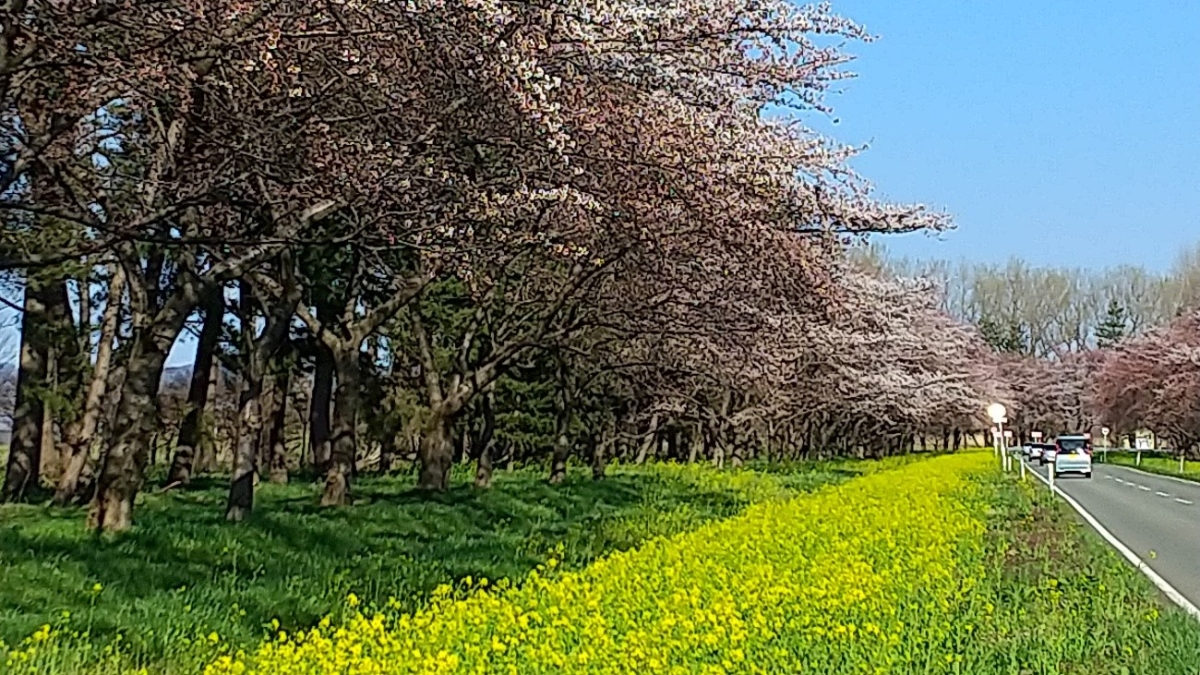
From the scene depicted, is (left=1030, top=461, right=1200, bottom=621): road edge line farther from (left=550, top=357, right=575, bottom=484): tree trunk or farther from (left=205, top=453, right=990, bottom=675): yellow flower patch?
(left=550, top=357, right=575, bottom=484): tree trunk

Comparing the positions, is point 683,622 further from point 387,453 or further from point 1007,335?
point 1007,335

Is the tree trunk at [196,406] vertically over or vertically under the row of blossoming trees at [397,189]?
under

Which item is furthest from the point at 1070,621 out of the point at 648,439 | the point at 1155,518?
the point at 648,439

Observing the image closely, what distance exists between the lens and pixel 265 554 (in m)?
13.0

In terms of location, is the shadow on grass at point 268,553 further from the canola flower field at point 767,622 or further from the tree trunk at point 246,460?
the canola flower field at point 767,622

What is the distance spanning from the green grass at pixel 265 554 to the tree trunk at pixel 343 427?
0.61m

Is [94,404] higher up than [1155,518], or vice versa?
[94,404]

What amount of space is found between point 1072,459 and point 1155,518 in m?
25.8

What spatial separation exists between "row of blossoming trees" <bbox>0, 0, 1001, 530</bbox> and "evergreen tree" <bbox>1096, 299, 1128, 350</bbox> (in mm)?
83777

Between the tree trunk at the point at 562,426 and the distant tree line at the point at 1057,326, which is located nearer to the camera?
the tree trunk at the point at 562,426

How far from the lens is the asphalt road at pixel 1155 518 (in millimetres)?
15575

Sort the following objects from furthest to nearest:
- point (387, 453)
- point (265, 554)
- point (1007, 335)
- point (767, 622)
Answer: point (1007, 335), point (387, 453), point (265, 554), point (767, 622)

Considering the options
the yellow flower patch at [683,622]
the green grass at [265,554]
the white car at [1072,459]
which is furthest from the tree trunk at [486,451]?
the white car at [1072,459]

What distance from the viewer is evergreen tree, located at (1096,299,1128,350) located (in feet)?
330
